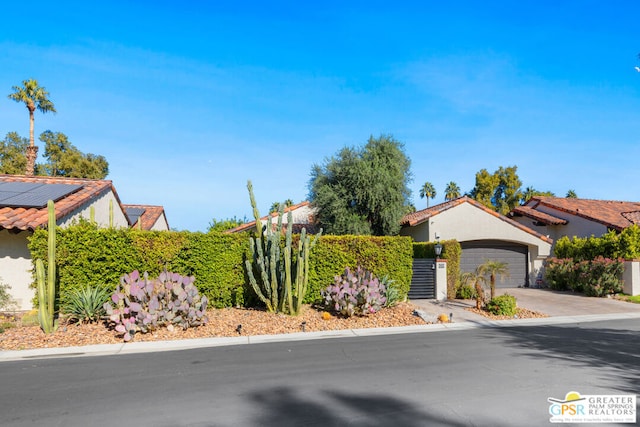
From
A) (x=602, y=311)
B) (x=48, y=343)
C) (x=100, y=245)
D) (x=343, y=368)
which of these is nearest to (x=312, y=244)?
(x=343, y=368)

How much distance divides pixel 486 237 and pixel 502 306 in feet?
28.3

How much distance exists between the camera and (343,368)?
6.88 meters

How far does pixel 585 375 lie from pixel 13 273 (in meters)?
14.6

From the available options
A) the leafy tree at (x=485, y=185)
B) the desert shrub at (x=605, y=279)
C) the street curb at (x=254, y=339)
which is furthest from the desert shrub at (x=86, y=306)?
→ the leafy tree at (x=485, y=185)

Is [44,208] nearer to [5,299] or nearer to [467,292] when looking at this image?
[5,299]

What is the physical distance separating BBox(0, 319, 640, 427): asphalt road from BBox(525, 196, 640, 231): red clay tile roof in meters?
16.7

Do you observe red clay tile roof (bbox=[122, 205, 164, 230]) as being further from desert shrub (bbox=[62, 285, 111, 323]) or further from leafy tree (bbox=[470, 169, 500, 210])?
leafy tree (bbox=[470, 169, 500, 210])

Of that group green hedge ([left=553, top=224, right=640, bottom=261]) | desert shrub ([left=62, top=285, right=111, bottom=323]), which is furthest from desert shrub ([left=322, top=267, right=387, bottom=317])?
green hedge ([left=553, top=224, right=640, bottom=261])

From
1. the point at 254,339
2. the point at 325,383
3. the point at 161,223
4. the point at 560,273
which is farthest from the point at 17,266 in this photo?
the point at 560,273

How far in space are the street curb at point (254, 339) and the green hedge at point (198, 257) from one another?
277 centimetres

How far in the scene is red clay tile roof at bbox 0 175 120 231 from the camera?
1140 centimetres

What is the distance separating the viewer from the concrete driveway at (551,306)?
1309cm

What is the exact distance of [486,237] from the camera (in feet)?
67.2

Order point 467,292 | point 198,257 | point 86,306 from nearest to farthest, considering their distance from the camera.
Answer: point 86,306, point 198,257, point 467,292
